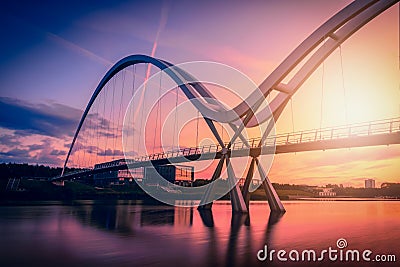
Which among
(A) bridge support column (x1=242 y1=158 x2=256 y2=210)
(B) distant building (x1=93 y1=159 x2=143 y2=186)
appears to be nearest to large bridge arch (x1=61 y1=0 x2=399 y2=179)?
(A) bridge support column (x1=242 y1=158 x2=256 y2=210)

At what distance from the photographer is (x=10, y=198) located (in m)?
56.6

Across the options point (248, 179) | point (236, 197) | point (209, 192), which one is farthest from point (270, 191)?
point (209, 192)

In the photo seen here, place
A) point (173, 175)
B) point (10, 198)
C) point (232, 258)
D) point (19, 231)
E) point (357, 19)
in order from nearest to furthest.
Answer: point (232, 258) < point (19, 231) < point (357, 19) < point (10, 198) < point (173, 175)

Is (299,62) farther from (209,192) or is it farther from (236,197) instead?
(209,192)

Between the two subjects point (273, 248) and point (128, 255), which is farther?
point (273, 248)

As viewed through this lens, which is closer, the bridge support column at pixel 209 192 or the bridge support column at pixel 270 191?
the bridge support column at pixel 270 191

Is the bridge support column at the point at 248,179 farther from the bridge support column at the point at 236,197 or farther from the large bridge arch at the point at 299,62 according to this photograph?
the large bridge arch at the point at 299,62

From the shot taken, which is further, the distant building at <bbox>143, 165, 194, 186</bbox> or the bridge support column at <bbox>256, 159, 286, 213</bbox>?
the distant building at <bbox>143, 165, 194, 186</bbox>

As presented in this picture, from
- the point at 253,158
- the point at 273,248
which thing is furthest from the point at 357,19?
the point at 273,248

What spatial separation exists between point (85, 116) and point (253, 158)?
56562 mm

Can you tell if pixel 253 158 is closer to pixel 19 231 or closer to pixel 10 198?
pixel 19 231

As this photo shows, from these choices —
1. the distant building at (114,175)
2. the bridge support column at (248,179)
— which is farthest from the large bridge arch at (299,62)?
Answer: the distant building at (114,175)

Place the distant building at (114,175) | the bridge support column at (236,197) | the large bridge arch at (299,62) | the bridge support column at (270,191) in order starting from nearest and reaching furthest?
the large bridge arch at (299,62) → the bridge support column at (236,197) → the bridge support column at (270,191) → the distant building at (114,175)

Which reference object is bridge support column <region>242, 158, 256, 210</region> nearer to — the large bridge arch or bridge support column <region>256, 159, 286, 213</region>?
bridge support column <region>256, 159, 286, 213</region>
